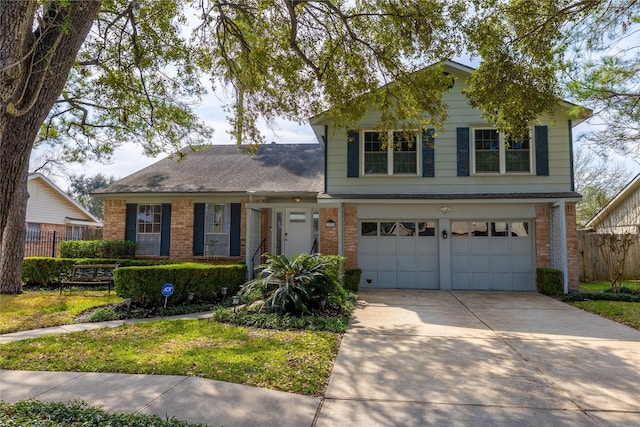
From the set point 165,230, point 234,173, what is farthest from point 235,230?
point 165,230

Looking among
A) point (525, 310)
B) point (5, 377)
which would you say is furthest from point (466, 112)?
point (5, 377)

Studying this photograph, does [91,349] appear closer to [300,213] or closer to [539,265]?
[300,213]

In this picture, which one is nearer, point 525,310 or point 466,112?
point 525,310

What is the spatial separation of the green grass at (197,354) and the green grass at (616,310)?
5902mm

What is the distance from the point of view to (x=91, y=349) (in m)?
5.54

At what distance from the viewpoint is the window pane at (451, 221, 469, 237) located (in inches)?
483

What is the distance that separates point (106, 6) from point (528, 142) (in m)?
11.9

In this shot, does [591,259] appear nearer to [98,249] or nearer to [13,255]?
[98,249]

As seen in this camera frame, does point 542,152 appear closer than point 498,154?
Yes

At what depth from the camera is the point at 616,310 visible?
870 centimetres

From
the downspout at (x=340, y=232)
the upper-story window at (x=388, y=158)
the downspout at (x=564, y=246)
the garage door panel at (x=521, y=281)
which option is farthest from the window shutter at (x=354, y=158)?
the downspout at (x=564, y=246)

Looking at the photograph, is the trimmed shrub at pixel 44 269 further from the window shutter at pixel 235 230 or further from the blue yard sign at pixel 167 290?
the blue yard sign at pixel 167 290

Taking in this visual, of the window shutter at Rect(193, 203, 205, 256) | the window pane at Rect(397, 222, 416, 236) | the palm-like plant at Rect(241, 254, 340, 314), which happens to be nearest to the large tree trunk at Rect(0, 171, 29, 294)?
the window shutter at Rect(193, 203, 205, 256)

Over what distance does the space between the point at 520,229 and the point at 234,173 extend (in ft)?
32.8
